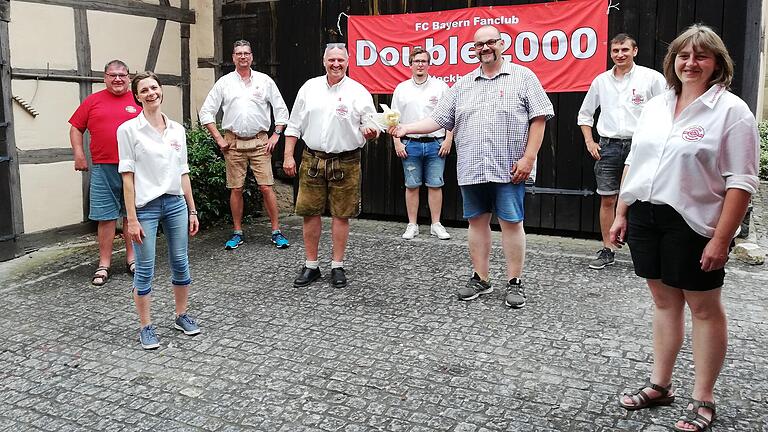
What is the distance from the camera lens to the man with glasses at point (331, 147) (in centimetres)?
507

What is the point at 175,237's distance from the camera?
4.05m

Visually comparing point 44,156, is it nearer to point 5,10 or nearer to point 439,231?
point 5,10

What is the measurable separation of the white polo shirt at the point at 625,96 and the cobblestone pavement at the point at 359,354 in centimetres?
112

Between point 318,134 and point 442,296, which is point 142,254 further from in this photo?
point 442,296

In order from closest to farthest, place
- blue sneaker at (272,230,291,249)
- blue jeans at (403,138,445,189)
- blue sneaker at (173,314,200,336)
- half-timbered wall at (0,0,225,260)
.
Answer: blue sneaker at (173,314,200,336)
half-timbered wall at (0,0,225,260)
blue sneaker at (272,230,291,249)
blue jeans at (403,138,445,189)

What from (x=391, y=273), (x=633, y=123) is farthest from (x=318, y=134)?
(x=633, y=123)

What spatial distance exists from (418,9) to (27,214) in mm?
4266

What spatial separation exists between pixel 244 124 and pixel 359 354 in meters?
3.32

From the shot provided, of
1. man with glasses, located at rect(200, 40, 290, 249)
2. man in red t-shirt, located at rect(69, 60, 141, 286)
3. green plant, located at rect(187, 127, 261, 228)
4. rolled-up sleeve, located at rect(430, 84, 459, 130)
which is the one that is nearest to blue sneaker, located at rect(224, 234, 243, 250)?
man with glasses, located at rect(200, 40, 290, 249)

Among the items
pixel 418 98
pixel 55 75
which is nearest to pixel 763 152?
pixel 418 98

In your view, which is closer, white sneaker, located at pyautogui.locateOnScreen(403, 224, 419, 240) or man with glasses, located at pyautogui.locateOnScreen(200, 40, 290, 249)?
man with glasses, located at pyautogui.locateOnScreen(200, 40, 290, 249)

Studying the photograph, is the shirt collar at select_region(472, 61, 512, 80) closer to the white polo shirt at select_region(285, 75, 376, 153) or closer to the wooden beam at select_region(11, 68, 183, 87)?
the white polo shirt at select_region(285, 75, 376, 153)

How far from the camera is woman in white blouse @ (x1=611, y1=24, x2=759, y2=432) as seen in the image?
8.79 ft

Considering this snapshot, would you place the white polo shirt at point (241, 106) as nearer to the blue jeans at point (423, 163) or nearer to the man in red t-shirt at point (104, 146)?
the man in red t-shirt at point (104, 146)
